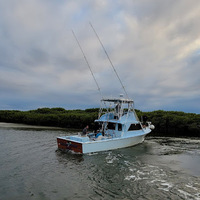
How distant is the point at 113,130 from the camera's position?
19.0 m

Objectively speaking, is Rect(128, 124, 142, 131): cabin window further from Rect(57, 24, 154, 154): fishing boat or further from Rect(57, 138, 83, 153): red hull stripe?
Rect(57, 138, 83, 153): red hull stripe

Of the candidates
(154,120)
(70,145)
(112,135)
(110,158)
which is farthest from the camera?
Answer: (154,120)

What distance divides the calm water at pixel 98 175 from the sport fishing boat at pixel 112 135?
74cm

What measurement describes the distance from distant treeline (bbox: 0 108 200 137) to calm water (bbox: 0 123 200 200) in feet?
62.0

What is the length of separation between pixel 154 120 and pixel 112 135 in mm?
21214

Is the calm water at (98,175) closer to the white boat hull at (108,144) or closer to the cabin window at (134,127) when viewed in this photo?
the white boat hull at (108,144)

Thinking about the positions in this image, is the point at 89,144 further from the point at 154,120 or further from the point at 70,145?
the point at 154,120

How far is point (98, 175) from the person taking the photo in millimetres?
11070

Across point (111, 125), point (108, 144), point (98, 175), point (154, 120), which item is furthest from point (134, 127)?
point (154, 120)

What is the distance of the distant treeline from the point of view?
112ft

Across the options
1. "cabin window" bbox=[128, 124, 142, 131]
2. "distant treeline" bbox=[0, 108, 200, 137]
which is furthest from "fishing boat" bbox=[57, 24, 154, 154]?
"distant treeline" bbox=[0, 108, 200, 137]

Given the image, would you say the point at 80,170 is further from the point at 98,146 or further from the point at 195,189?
the point at 195,189

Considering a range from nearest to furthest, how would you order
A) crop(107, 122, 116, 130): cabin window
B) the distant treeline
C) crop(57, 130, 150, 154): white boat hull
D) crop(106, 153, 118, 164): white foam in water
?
crop(106, 153, 118, 164): white foam in water, crop(57, 130, 150, 154): white boat hull, crop(107, 122, 116, 130): cabin window, the distant treeline

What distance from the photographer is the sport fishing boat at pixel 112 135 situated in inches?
631
